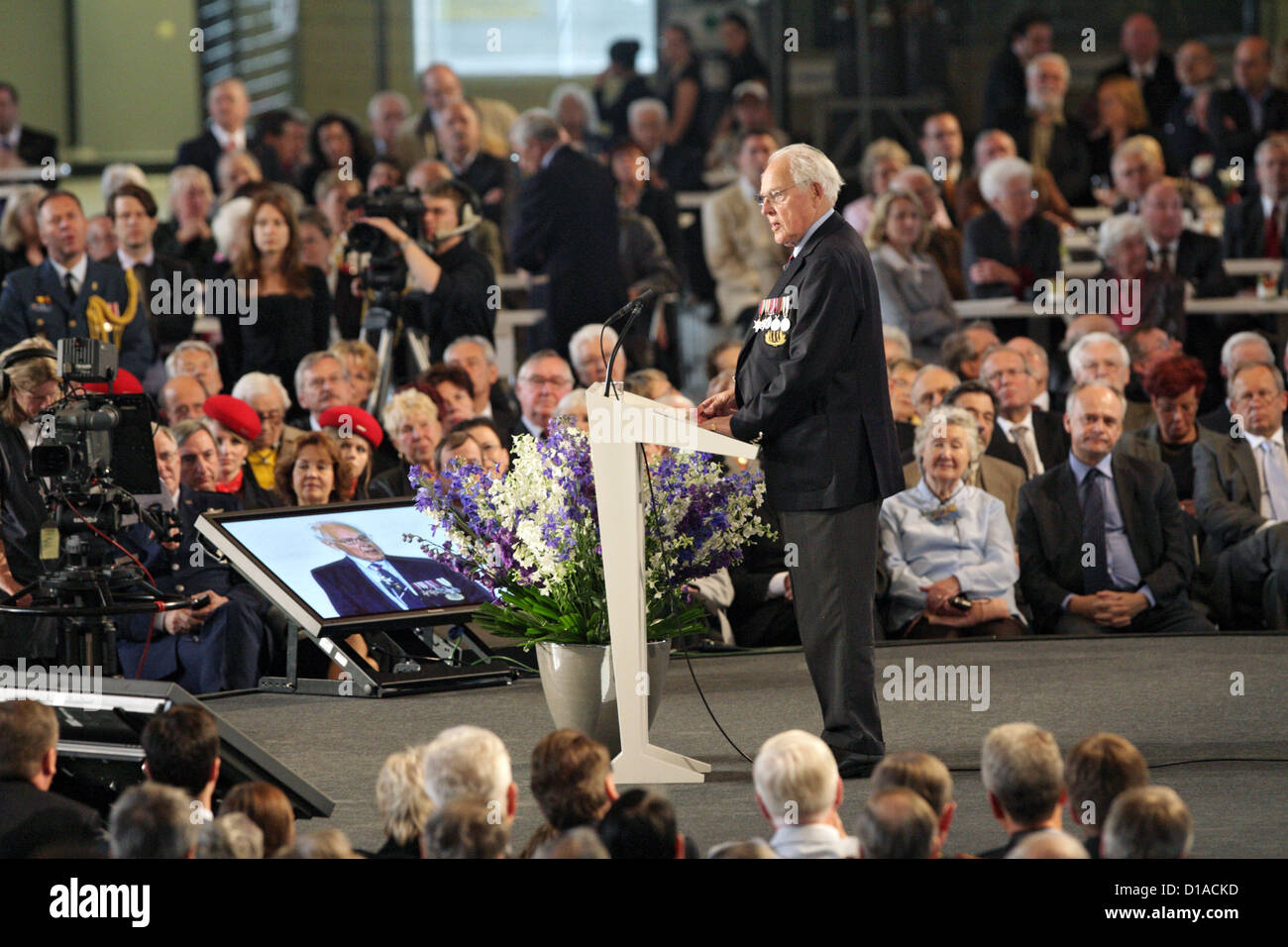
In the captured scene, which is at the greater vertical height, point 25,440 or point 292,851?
point 25,440

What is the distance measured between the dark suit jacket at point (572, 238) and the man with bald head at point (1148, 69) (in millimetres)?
4006

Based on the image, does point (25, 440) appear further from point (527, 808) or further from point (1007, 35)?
point (1007, 35)

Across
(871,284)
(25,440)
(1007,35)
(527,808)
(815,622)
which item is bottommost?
(527,808)

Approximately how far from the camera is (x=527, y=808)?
13.8 ft

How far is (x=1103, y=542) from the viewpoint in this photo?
20.7 feet

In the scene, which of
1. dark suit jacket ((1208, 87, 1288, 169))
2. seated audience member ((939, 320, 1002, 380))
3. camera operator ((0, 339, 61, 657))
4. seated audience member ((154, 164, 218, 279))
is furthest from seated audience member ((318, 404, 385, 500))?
dark suit jacket ((1208, 87, 1288, 169))

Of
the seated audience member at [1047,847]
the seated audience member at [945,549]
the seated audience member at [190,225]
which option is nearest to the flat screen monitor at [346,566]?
the seated audience member at [945,549]

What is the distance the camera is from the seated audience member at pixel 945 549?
6.15 meters

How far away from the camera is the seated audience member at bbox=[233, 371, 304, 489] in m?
6.74

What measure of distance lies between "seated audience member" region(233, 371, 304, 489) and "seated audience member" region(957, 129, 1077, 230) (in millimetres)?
3952

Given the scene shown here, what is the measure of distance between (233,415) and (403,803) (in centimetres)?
342

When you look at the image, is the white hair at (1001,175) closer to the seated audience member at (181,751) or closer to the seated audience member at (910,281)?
the seated audience member at (910,281)

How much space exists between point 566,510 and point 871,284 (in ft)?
2.99
